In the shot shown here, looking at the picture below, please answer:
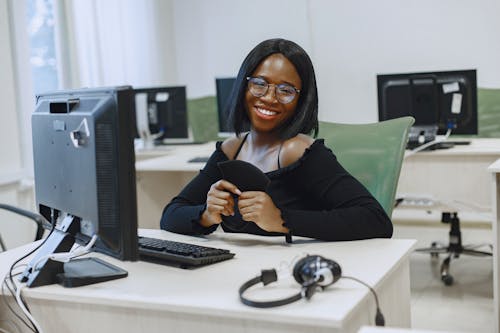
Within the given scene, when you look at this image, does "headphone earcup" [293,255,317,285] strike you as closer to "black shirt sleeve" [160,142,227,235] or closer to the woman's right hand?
the woman's right hand

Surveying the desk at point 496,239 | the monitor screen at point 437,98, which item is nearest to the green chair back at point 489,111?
the monitor screen at point 437,98

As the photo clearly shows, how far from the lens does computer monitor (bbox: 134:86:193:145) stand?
532 centimetres

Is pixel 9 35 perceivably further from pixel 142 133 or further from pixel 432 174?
pixel 432 174

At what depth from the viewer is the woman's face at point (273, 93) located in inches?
83.0

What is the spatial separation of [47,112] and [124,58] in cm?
429

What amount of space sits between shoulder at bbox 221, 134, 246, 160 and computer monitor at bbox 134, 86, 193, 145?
301cm

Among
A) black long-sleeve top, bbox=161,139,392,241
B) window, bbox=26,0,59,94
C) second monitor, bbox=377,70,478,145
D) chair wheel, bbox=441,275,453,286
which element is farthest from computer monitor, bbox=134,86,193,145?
black long-sleeve top, bbox=161,139,392,241

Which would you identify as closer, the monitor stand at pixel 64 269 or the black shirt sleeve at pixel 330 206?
the monitor stand at pixel 64 269

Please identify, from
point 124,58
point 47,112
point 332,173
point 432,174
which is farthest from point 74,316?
point 124,58

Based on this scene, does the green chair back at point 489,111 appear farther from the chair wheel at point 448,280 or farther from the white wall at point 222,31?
the chair wheel at point 448,280

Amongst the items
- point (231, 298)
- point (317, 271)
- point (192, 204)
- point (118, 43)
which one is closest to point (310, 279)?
point (317, 271)

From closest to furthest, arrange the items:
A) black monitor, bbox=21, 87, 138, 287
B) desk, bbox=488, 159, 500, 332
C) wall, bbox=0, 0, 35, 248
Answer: black monitor, bbox=21, 87, 138, 287 → desk, bbox=488, 159, 500, 332 → wall, bbox=0, 0, 35, 248

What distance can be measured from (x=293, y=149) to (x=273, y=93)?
17 centimetres

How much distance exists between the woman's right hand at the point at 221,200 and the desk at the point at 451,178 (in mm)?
2333
